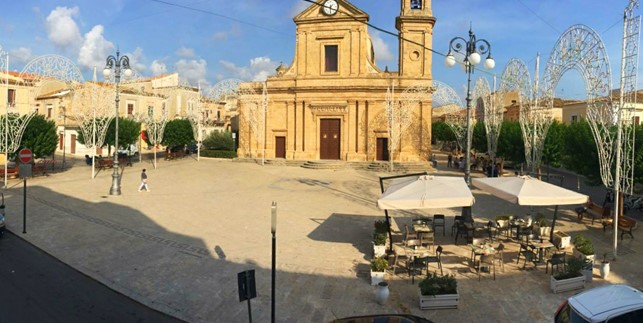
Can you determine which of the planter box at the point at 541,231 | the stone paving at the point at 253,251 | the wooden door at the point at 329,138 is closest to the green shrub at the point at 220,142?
the wooden door at the point at 329,138

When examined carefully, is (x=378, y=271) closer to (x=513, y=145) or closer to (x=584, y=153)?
(x=584, y=153)

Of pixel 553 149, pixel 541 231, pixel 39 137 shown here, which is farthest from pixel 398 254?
pixel 39 137

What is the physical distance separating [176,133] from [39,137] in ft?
54.9

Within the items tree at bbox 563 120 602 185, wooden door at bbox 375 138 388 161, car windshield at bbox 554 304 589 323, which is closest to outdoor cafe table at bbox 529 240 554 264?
car windshield at bbox 554 304 589 323

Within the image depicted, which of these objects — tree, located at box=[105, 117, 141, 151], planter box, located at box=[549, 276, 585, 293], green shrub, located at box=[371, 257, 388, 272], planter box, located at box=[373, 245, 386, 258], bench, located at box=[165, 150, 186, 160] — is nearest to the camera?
planter box, located at box=[549, 276, 585, 293]

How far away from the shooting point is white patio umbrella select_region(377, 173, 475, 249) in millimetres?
10359

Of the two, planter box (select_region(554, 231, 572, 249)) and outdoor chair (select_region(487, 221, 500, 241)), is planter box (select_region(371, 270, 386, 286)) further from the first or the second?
planter box (select_region(554, 231, 572, 249))

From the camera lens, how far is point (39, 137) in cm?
2631

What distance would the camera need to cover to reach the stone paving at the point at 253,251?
8820 millimetres

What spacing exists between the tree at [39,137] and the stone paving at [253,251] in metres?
3.50

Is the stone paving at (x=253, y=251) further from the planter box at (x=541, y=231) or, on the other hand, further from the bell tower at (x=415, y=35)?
the bell tower at (x=415, y=35)

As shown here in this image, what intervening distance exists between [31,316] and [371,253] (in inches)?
320

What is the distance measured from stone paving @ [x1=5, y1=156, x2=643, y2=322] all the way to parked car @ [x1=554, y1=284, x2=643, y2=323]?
5.78ft

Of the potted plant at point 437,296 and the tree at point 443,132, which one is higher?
the tree at point 443,132
